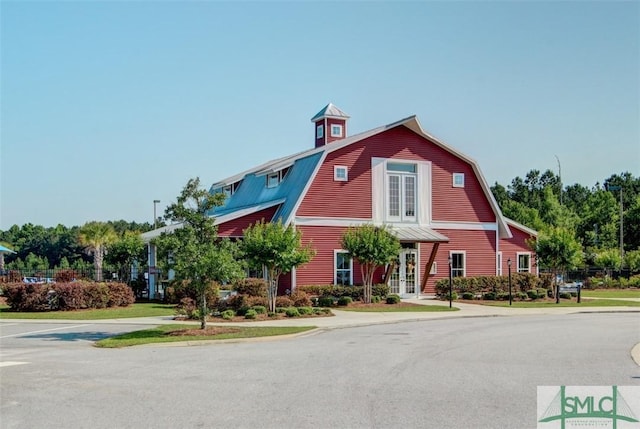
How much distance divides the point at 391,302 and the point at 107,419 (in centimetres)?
2286

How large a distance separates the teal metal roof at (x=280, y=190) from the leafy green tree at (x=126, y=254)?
4809 mm

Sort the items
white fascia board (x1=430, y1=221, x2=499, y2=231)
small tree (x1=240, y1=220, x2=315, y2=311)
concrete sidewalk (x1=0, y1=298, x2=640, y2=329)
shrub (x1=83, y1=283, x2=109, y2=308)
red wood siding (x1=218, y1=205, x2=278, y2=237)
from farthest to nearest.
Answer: white fascia board (x1=430, y1=221, x2=499, y2=231), red wood siding (x1=218, y1=205, x2=278, y2=237), shrub (x1=83, y1=283, x2=109, y2=308), small tree (x1=240, y1=220, x2=315, y2=311), concrete sidewalk (x1=0, y1=298, x2=640, y2=329)

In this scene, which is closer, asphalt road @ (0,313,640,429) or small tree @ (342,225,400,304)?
asphalt road @ (0,313,640,429)

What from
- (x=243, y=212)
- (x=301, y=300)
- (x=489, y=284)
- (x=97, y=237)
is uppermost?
(x=243, y=212)

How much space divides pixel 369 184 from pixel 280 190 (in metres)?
4.67

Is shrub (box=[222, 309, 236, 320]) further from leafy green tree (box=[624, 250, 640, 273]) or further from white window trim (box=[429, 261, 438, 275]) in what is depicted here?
leafy green tree (box=[624, 250, 640, 273])

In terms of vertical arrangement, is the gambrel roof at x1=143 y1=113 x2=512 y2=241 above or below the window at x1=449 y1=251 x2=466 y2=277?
above

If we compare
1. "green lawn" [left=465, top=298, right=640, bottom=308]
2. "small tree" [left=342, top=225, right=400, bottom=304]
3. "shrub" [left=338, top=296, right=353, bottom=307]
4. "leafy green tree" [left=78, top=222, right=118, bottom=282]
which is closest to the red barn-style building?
"small tree" [left=342, top=225, right=400, bottom=304]

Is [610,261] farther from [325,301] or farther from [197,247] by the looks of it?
[197,247]

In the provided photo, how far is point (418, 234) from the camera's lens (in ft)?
114

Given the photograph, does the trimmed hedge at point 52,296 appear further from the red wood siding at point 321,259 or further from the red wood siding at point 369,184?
the red wood siding at point 369,184

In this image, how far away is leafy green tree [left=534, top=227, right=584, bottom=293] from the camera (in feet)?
116

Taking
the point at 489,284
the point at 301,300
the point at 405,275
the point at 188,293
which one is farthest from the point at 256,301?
the point at 489,284

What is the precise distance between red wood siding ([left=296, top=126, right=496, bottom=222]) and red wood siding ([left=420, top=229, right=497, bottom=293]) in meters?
0.83
